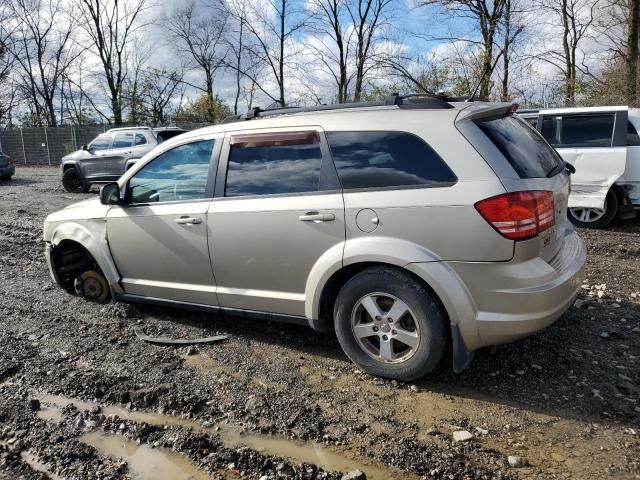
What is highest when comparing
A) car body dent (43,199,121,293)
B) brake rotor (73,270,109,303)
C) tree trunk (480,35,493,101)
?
tree trunk (480,35,493,101)

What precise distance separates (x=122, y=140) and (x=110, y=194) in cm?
1140

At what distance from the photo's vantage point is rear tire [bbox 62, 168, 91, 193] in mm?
15617

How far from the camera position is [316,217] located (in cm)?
356

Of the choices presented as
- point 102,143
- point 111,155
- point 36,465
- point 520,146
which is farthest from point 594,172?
point 102,143

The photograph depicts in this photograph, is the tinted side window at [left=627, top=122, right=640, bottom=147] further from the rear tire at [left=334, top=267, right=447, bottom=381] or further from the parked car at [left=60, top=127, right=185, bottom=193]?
the parked car at [left=60, top=127, right=185, bottom=193]

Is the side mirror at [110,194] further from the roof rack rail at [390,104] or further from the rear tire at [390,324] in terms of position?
the rear tire at [390,324]

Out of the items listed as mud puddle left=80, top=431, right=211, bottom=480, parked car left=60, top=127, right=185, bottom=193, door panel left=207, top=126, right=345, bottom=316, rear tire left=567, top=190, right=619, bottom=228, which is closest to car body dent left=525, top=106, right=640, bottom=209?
rear tire left=567, top=190, right=619, bottom=228

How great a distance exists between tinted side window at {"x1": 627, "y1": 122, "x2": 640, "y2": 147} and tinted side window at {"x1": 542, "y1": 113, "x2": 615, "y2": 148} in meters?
0.23

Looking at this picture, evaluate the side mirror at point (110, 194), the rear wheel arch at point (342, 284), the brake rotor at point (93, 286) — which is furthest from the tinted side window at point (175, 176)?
the rear wheel arch at point (342, 284)

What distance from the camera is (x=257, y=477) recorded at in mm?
2703

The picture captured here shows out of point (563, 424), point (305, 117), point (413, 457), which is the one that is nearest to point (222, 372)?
point (413, 457)

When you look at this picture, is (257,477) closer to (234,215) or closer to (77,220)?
(234,215)

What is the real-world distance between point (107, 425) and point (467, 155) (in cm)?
270

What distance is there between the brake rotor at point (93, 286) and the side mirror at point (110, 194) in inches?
38.1
